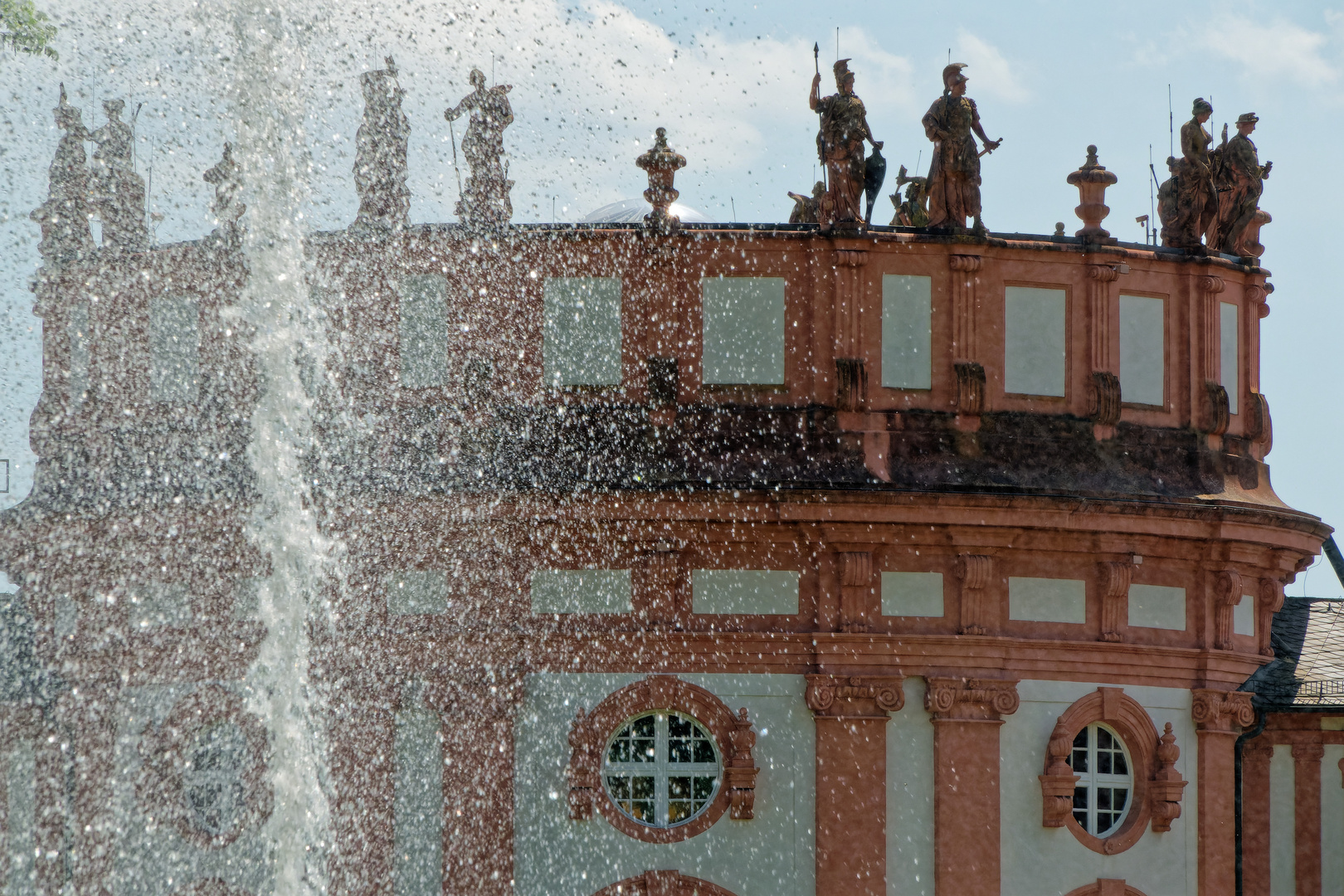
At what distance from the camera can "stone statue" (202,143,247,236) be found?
24.1 metres

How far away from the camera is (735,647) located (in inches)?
920

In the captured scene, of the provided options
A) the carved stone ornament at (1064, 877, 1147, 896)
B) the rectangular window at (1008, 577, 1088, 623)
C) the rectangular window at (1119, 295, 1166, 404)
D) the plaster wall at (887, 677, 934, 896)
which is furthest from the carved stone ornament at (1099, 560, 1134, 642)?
the carved stone ornament at (1064, 877, 1147, 896)

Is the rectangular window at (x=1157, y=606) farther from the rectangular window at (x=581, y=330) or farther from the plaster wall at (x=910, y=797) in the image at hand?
the rectangular window at (x=581, y=330)

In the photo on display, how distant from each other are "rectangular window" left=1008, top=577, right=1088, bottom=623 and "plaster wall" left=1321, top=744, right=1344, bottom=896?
15.7 feet

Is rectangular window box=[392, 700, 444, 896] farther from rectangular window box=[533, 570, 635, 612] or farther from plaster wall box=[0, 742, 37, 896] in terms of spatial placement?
plaster wall box=[0, 742, 37, 896]

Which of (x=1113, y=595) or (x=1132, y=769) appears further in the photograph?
(x=1132, y=769)

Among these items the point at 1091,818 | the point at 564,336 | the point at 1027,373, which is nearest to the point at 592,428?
the point at 564,336

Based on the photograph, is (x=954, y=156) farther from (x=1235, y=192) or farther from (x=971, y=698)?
(x=971, y=698)

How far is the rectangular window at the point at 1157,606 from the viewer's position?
79.2 ft

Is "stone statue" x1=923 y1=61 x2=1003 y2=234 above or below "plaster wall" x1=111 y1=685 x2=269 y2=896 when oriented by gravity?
above

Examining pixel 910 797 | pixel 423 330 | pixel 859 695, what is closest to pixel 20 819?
pixel 423 330

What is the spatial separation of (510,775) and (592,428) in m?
3.94

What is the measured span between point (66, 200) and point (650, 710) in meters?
9.07

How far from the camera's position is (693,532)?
76.6 feet
